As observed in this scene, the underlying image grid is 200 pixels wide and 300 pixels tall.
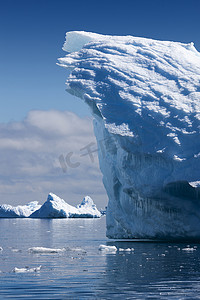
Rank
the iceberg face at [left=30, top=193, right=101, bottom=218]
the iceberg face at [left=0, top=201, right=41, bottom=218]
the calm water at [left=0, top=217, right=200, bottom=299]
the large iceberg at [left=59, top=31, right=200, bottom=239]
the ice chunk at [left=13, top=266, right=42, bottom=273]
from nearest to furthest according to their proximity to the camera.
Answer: the calm water at [left=0, top=217, right=200, bottom=299]
the ice chunk at [left=13, top=266, right=42, bottom=273]
the large iceberg at [left=59, top=31, right=200, bottom=239]
the iceberg face at [left=30, top=193, right=101, bottom=218]
the iceberg face at [left=0, top=201, right=41, bottom=218]

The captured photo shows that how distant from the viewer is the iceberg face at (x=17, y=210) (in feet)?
387

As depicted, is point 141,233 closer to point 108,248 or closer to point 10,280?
point 108,248

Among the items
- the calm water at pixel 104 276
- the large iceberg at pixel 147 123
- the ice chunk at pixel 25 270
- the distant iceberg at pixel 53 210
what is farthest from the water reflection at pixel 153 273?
the distant iceberg at pixel 53 210

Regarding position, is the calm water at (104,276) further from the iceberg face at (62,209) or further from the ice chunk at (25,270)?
the iceberg face at (62,209)

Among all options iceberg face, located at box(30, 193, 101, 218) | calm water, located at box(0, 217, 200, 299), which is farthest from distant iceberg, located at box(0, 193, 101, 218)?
calm water, located at box(0, 217, 200, 299)

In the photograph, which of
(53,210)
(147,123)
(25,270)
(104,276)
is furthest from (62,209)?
(104,276)

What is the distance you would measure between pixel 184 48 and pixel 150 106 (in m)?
7.42

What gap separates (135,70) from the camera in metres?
31.5

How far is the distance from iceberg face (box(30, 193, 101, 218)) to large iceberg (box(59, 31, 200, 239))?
226 feet

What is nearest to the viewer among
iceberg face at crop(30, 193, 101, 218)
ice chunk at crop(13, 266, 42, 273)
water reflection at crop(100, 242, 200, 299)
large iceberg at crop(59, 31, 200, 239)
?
water reflection at crop(100, 242, 200, 299)

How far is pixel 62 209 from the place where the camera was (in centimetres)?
10506

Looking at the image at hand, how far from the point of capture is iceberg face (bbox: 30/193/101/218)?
103794mm

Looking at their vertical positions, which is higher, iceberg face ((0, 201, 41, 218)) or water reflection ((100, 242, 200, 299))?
iceberg face ((0, 201, 41, 218))

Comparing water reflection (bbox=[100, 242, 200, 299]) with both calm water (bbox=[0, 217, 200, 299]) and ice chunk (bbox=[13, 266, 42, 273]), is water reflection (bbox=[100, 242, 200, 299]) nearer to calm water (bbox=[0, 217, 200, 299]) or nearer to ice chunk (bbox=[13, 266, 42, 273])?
calm water (bbox=[0, 217, 200, 299])
